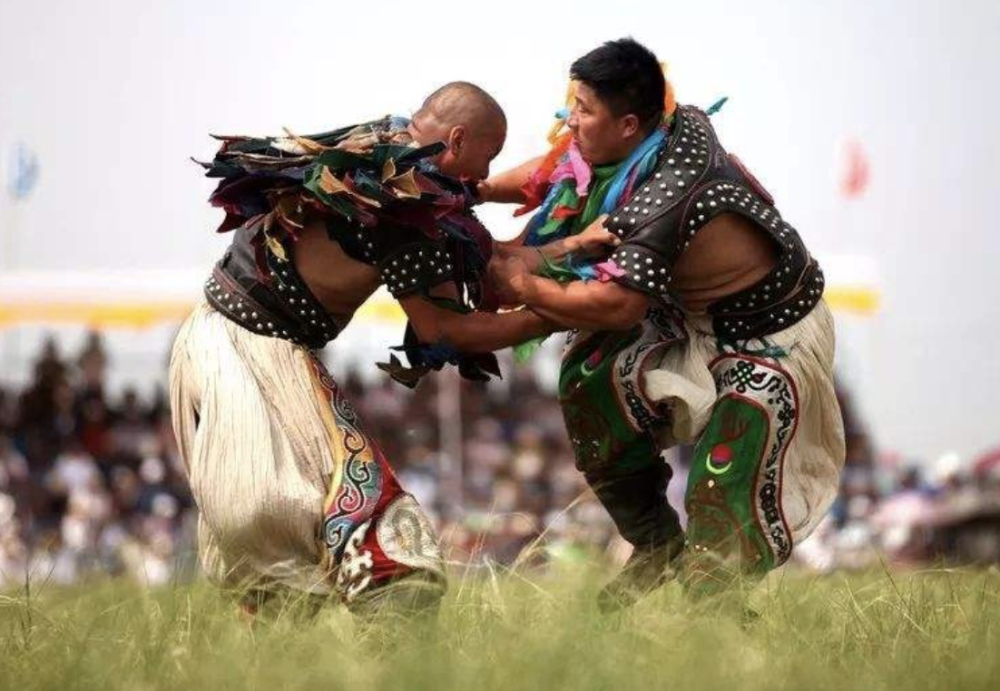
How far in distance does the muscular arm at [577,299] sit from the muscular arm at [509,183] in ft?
2.16

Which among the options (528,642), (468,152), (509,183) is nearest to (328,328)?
(468,152)

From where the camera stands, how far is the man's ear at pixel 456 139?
523cm

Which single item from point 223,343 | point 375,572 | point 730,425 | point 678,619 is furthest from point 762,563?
point 223,343

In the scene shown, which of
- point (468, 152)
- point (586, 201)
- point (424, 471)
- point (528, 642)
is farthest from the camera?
Answer: point (424, 471)

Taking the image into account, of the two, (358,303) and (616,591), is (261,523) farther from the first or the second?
(616,591)

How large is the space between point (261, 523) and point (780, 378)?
A: 1.35 meters

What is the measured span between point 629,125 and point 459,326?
0.67 m

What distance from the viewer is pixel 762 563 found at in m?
5.70

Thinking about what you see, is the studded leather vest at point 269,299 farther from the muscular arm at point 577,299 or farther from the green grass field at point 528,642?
the green grass field at point 528,642

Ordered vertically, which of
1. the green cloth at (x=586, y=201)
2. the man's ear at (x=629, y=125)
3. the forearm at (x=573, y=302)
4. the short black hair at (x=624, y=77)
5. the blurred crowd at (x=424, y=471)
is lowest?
the blurred crowd at (x=424, y=471)

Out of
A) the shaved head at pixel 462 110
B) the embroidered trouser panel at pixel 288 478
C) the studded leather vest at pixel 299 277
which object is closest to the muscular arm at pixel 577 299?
the studded leather vest at pixel 299 277

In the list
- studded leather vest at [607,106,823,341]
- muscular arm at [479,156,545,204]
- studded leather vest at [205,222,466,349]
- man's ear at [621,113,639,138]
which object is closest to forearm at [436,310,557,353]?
studded leather vest at [205,222,466,349]

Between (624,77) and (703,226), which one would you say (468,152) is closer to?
(624,77)

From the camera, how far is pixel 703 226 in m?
5.45
